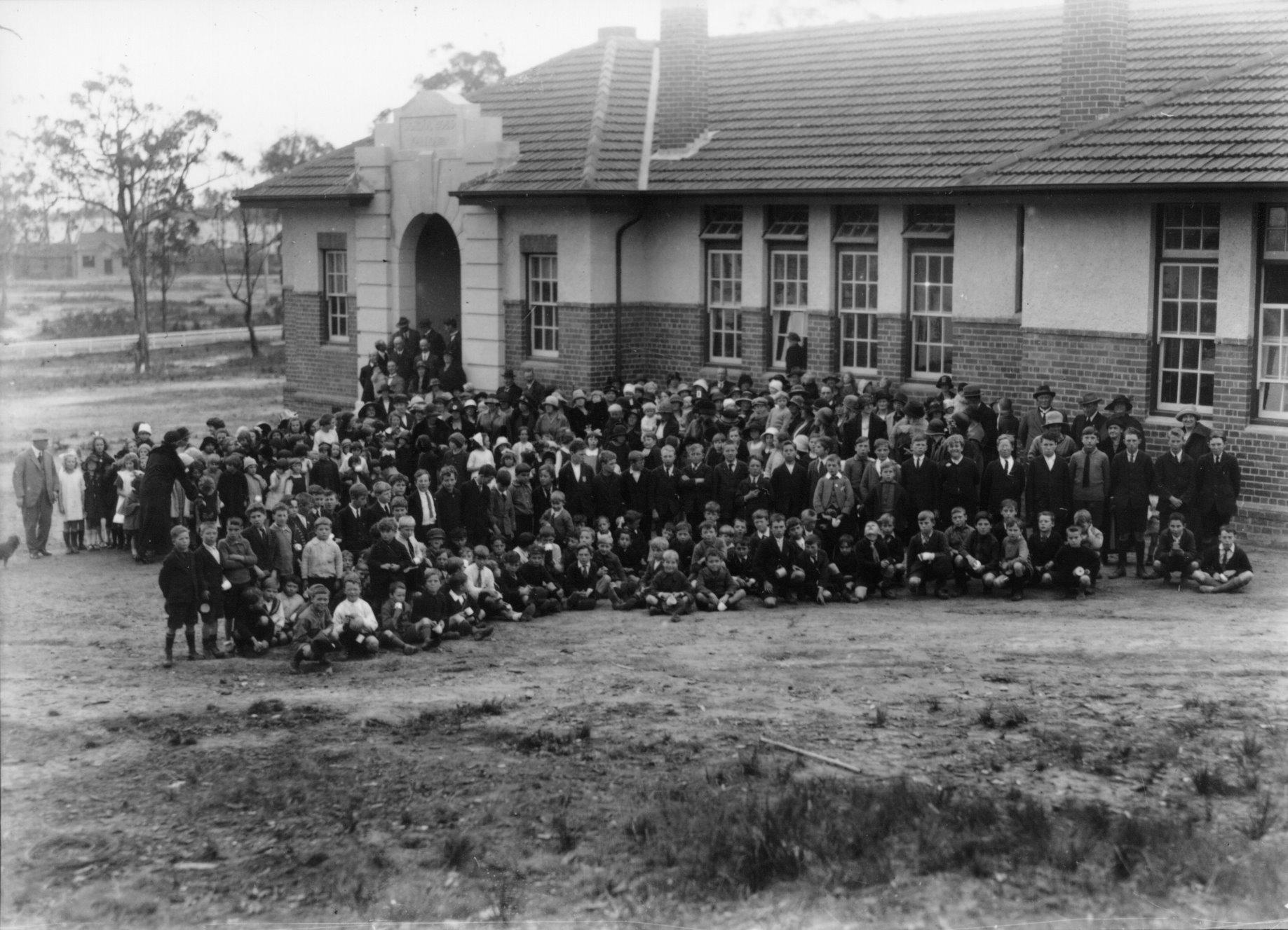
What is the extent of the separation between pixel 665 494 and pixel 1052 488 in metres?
4.29

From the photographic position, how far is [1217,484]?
16.8 m

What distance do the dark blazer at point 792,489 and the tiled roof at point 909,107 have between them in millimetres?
5010

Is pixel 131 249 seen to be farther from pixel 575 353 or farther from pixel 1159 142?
pixel 1159 142

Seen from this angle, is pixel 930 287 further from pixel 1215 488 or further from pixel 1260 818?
pixel 1260 818

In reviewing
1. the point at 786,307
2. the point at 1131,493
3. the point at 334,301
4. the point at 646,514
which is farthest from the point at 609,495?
the point at 334,301

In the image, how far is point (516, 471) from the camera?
1784 centimetres

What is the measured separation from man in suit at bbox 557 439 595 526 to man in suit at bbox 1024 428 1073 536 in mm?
4884

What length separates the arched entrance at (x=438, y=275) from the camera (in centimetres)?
2808

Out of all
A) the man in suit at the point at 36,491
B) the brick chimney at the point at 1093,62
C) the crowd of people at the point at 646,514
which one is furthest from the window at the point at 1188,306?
the man in suit at the point at 36,491

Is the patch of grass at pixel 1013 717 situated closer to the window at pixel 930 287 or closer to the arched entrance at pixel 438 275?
the window at pixel 930 287

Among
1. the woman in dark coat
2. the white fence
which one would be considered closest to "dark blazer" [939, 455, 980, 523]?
the woman in dark coat

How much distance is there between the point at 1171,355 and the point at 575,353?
9.58 m

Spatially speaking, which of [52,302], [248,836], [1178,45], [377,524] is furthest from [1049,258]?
[52,302]

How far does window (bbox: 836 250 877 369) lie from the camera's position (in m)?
23.0
